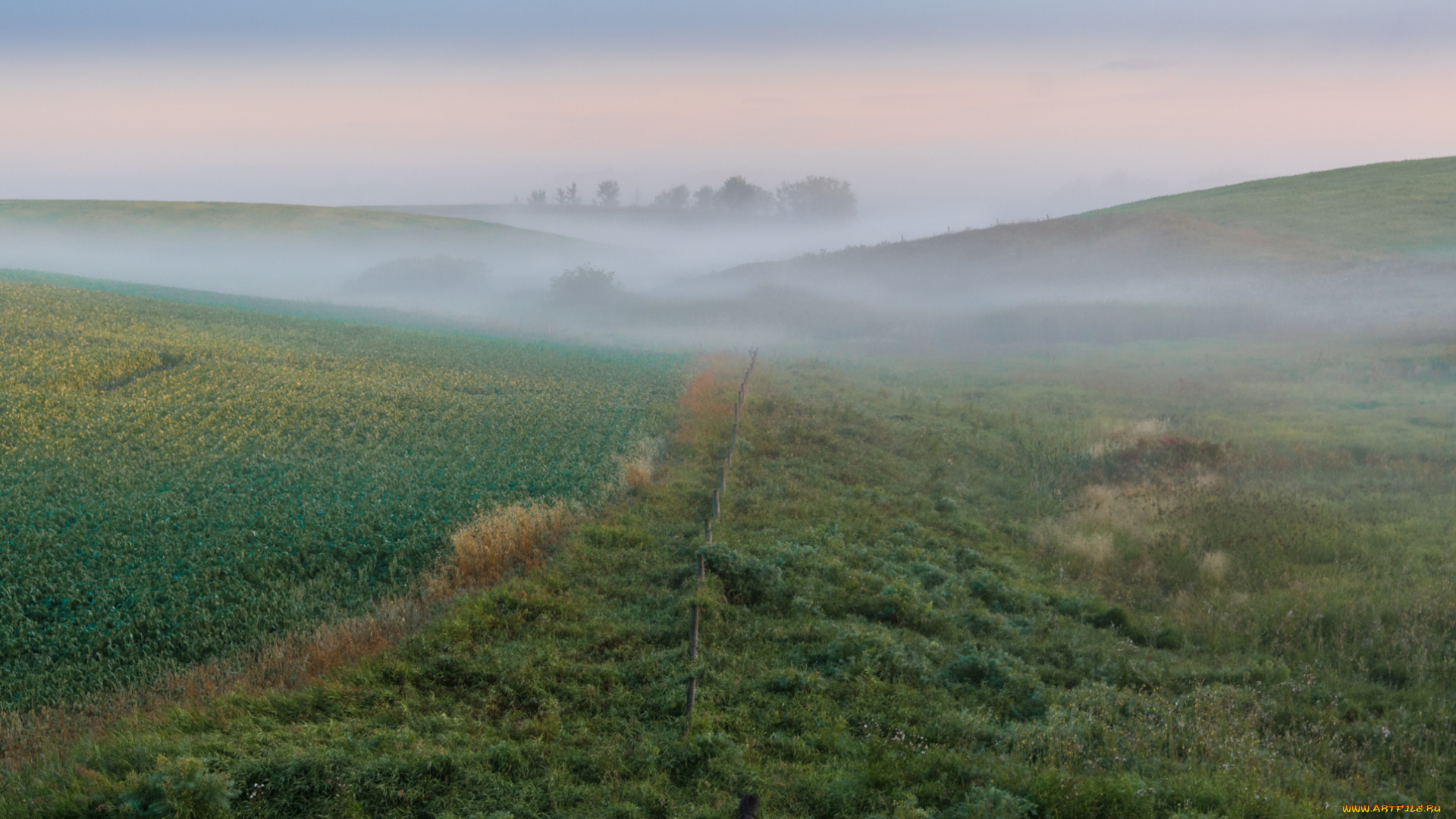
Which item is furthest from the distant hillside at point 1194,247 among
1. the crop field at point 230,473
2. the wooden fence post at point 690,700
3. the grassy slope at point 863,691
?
the wooden fence post at point 690,700

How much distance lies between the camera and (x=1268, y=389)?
91.1ft

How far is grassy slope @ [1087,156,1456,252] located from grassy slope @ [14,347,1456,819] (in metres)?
44.8

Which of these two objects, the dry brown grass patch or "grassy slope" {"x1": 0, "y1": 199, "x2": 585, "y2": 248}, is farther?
"grassy slope" {"x1": 0, "y1": 199, "x2": 585, "y2": 248}

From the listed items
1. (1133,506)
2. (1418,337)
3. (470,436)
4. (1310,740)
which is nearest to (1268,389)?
(1418,337)

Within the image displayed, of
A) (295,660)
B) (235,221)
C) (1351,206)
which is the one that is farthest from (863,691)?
(235,221)

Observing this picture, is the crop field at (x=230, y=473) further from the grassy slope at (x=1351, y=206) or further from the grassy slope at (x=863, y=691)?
the grassy slope at (x=1351, y=206)

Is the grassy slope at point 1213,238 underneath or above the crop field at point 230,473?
above

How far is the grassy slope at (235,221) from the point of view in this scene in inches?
3866

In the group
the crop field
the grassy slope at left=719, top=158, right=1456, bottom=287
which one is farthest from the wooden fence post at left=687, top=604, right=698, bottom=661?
the grassy slope at left=719, top=158, right=1456, bottom=287

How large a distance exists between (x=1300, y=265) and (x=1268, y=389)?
84.4ft

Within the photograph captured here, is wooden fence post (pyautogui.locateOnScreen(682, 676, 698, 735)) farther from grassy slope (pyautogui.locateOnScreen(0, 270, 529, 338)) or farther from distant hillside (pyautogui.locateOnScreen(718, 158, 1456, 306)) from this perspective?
distant hillside (pyautogui.locateOnScreen(718, 158, 1456, 306))

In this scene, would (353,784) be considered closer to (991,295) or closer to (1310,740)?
(1310,740)

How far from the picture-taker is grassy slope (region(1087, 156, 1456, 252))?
163 feet

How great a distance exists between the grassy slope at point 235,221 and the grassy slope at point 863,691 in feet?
350
